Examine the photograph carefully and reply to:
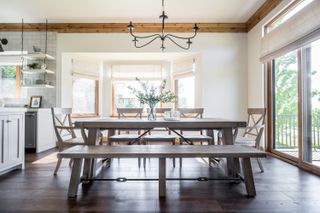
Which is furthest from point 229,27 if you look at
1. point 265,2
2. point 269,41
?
point 269,41

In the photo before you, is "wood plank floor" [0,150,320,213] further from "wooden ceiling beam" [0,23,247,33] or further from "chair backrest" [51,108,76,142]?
"wooden ceiling beam" [0,23,247,33]

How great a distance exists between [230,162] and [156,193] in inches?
37.9

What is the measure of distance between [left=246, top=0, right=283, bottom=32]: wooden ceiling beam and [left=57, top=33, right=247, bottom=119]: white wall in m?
0.29

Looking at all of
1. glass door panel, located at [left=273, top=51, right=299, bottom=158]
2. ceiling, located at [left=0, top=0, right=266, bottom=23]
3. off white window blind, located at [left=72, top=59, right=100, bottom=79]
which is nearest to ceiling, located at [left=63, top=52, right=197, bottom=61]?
off white window blind, located at [left=72, top=59, right=100, bottom=79]

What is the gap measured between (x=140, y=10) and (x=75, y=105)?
2731 mm

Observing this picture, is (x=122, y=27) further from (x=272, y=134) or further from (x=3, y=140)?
(x=272, y=134)

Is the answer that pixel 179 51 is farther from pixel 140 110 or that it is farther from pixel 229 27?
pixel 140 110

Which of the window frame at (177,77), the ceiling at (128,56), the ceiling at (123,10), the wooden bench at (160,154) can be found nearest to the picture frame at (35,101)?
the ceiling at (128,56)

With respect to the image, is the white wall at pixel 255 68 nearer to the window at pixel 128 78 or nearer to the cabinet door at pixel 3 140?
the window at pixel 128 78

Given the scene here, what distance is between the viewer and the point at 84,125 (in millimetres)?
2318

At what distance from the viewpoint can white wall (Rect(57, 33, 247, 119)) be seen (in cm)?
473

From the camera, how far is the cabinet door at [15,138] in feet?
8.96

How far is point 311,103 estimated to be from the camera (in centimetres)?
294

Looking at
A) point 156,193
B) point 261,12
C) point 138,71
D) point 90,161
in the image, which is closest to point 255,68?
point 261,12
